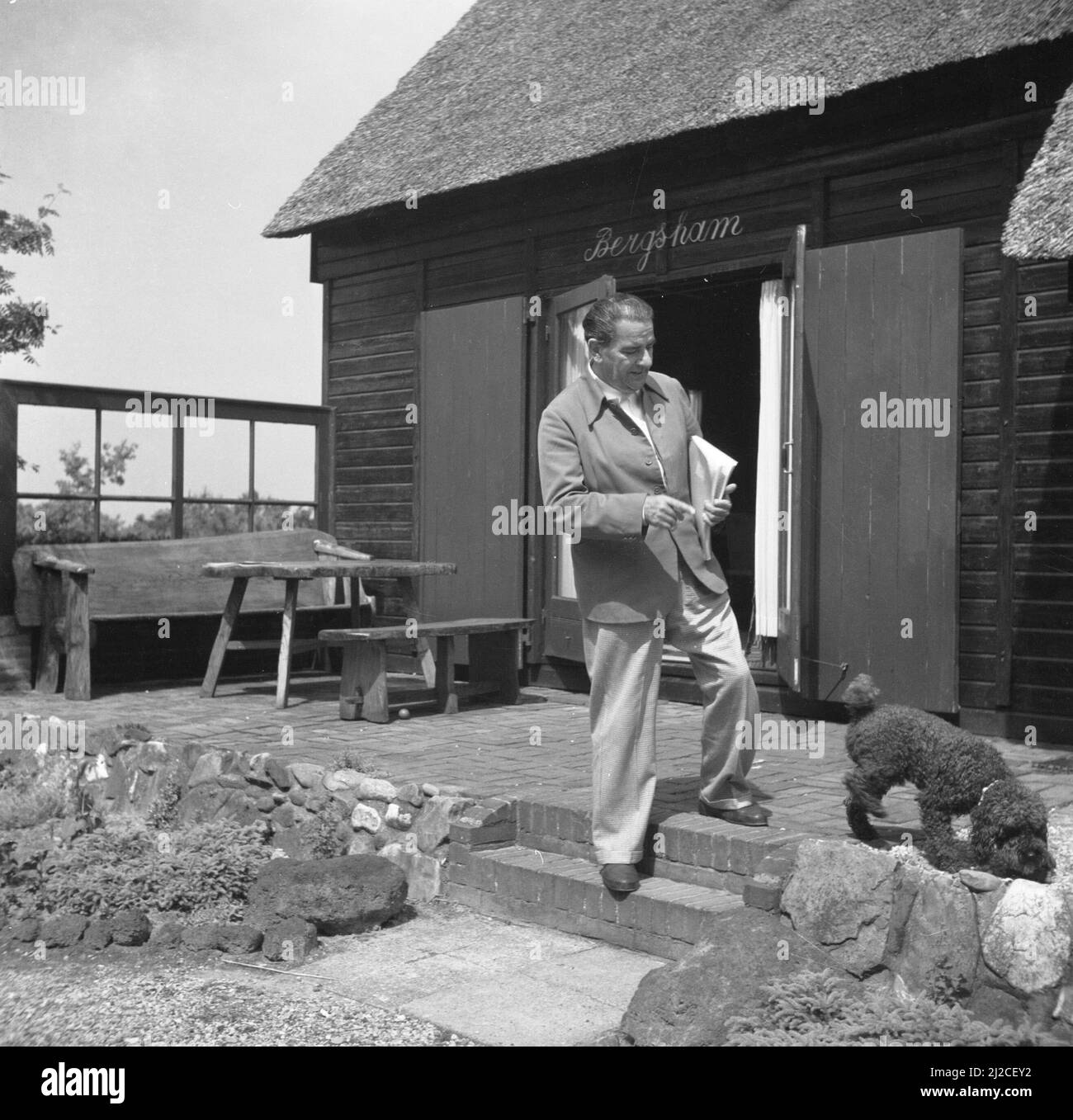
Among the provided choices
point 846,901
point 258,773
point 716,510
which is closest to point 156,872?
point 258,773

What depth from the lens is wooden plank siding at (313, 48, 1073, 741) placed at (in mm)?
6543

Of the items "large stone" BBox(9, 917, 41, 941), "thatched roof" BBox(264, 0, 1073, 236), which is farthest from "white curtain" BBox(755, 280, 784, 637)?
"large stone" BBox(9, 917, 41, 941)

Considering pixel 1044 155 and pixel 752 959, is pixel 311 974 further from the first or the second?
pixel 1044 155

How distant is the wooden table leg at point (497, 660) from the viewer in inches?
327

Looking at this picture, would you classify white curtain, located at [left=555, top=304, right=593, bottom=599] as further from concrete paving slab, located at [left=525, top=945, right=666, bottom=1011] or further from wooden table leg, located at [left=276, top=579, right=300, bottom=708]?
concrete paving slab, located at [left=525, top=945, right=666, bottom=1011]

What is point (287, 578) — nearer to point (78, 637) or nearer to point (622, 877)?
point (78, 637)

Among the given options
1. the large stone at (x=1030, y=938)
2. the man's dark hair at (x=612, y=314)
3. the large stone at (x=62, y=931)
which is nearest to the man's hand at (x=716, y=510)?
the man's dark hair at (x=612, y=314)

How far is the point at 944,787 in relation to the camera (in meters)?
3.74

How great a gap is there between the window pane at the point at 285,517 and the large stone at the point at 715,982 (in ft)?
23.6

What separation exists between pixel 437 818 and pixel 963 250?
4.03 metres

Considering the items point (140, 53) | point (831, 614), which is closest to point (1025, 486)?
point (831, 614)

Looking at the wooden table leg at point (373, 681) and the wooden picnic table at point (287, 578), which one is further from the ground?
the wooden picnic table at point (287, 578)

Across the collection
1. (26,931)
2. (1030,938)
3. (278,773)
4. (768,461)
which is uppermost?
(768,461)

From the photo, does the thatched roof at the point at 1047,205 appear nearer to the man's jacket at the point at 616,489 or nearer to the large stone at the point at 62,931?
the man's jacket at the point at 616,489
